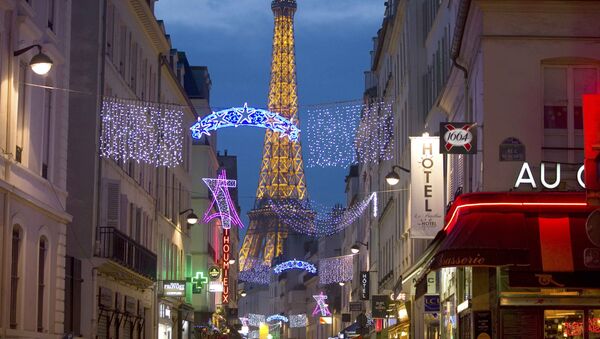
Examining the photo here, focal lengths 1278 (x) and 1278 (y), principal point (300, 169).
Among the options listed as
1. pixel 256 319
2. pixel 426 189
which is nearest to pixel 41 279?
pixel 426 189

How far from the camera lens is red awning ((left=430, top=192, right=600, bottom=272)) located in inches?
935

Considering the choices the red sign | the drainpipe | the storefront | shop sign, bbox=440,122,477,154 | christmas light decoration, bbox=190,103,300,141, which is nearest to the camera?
the red sign

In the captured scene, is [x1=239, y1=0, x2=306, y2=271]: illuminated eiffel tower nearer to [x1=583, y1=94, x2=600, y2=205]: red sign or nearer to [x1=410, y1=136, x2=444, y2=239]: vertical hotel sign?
[x1=410, y1=136, x2=444, y2=239]: vertical hotel sign

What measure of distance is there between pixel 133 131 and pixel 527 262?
2069 cm

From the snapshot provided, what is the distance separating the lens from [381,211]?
206 feet

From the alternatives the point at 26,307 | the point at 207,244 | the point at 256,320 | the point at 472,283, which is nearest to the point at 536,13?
the point at 472,283

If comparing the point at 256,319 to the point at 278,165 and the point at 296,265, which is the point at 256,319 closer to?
the point at 278,165

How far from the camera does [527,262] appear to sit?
2377 cm

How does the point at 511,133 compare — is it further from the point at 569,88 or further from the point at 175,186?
the point at 175,186

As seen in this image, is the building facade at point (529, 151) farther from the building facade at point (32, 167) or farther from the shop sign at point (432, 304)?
the building facade at point (32, 167)

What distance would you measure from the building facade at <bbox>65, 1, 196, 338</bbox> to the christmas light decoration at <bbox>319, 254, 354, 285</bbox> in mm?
35493

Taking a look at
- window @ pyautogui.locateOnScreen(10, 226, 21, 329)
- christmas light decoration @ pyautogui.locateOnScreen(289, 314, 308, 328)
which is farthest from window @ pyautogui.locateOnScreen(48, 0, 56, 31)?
christmas light decoration @ pyautogui.locateOnScreen(289, 314, 308, 328)

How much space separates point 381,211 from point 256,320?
120 meters

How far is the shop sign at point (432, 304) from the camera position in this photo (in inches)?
1389
